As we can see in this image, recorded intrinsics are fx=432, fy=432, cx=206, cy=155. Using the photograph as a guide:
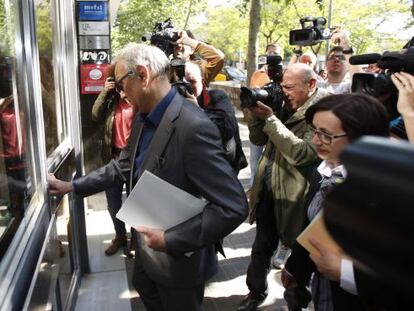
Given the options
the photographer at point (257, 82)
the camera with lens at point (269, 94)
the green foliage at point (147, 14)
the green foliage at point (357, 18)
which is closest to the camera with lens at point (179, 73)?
the camera with lens at point (269, 94)

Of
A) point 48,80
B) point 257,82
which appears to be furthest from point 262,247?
point 257,82

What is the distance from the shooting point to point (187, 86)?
323 cm

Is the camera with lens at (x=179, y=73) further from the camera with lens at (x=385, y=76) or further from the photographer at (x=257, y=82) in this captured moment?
the photographer at (x=257, y=82)

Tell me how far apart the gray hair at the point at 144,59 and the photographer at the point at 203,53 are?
6.25 ft

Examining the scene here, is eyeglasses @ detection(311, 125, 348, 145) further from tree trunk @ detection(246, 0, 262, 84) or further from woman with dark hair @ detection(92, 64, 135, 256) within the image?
tree trunk @ detection(246, 0, 262, 84)

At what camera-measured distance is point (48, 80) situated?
2965 millimetres

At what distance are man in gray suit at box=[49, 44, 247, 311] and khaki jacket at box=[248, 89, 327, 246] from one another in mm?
803

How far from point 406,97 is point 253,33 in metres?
9.27

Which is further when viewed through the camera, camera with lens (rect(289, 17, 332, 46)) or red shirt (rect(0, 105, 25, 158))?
camera with lens (rect(289, 17, 332, 46))

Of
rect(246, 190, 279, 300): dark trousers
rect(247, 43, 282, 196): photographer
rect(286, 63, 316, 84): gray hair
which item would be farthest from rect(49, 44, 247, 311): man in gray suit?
rect(247, 43, 282, 196): photographer

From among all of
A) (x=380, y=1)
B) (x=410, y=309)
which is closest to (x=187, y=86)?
(x=410, y=309)

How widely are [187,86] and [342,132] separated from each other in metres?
1.62

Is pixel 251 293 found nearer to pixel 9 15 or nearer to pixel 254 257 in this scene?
pixel 254 257

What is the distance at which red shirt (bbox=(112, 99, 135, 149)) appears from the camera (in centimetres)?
416
